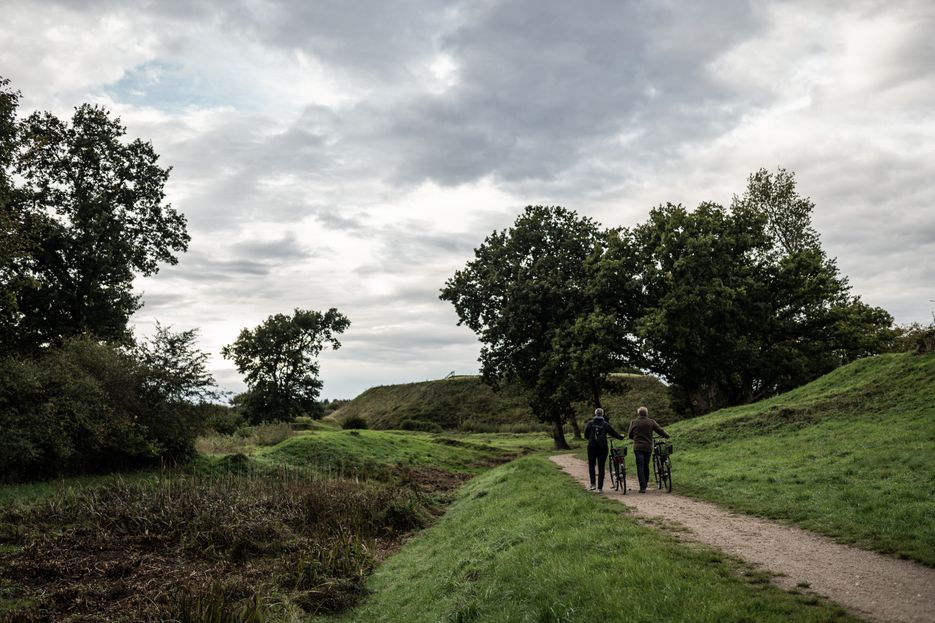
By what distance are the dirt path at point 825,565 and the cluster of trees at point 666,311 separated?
26.4 metres

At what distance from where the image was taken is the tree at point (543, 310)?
4181 cm

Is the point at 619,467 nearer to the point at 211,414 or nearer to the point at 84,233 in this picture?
the point at 211,414

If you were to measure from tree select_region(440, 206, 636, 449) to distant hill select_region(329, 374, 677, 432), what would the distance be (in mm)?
13876

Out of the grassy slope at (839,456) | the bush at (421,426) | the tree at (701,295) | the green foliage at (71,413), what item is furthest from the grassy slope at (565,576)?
the bush at (421,426)

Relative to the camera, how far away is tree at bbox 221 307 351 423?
68.4 meters

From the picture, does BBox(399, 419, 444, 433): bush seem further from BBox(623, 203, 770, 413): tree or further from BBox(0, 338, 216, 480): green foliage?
BBox(0, 338, 216, 480): green foliage

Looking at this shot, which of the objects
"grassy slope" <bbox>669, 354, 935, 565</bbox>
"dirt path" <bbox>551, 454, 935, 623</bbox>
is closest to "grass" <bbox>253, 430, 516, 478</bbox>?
"grassy slope" <bbox>669, 354, 935, 565</bbox>

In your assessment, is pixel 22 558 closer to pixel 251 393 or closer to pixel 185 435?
pixel 185 435

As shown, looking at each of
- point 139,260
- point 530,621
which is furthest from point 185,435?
point 530,621

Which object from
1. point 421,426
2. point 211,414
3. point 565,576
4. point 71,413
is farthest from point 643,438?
point 421,426

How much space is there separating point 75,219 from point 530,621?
34.8 m

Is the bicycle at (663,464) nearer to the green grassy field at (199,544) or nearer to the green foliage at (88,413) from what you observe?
the green grassy field at (199,544)

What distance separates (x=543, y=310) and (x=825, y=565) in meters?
36.4

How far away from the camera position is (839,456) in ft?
59.8
